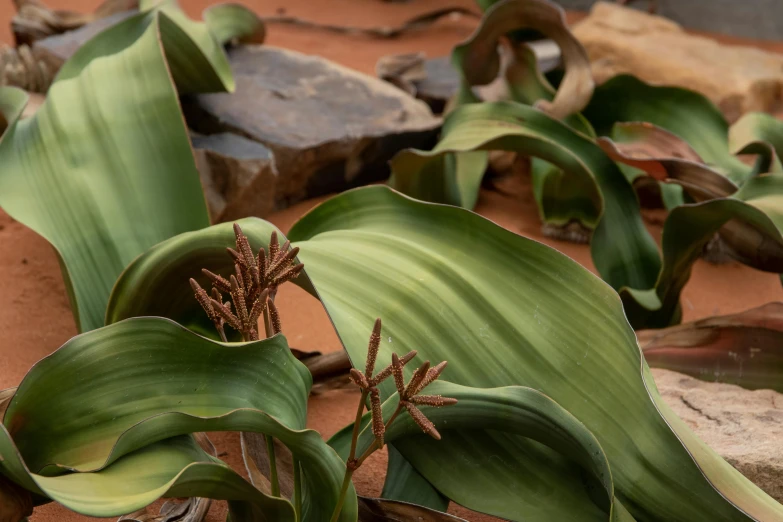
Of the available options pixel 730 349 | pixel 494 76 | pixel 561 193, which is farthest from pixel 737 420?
pixel 494 76

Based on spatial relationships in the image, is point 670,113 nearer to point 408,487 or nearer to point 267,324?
point 408,487

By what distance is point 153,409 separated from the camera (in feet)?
2.83

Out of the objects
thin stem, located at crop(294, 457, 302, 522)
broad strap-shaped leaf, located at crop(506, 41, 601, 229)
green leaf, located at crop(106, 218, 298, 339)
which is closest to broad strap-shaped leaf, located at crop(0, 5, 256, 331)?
green leaf, located at crop(106, 218, 298, 339)

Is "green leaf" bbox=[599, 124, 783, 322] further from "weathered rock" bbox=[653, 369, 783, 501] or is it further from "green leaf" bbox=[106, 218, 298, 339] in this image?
"green leaf" bbox=[106, 218, 298, 339]

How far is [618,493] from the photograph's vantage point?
0.94m

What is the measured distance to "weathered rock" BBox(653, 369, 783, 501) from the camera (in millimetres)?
1076

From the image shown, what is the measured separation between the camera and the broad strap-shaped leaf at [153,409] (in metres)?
0.80

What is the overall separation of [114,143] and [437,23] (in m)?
2.99

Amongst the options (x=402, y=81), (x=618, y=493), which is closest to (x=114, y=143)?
(x=618, y=493)

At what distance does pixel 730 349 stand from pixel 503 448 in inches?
23.2

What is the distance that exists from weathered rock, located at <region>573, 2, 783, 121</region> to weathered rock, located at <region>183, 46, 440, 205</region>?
0.84m

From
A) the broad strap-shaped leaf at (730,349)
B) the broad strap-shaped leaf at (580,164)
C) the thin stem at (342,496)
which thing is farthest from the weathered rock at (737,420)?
the thin stem at (342,496)

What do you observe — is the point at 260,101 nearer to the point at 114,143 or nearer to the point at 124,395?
the point at 114,143

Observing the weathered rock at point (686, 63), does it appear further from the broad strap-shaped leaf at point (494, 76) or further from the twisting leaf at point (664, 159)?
the twisting leaf at point (664, 159)
